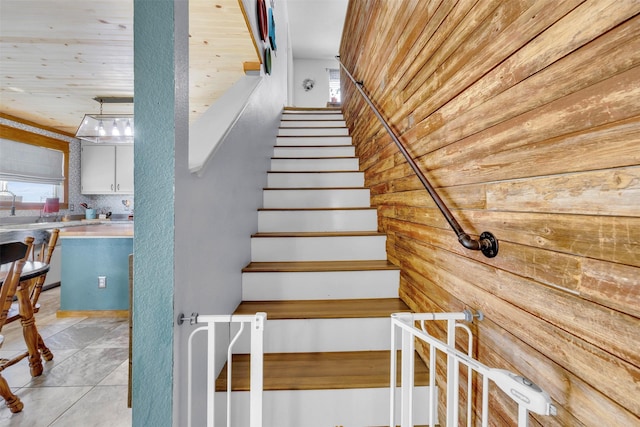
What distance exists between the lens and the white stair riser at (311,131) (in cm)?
353

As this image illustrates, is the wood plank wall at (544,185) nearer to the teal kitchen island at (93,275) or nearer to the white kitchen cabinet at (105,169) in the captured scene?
the teal kitchen island at (93,275)

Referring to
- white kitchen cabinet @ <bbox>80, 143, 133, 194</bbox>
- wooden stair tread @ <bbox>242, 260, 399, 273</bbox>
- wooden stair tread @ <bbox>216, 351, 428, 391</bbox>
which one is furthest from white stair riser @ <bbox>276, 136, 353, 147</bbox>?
white kitchen cabinet @ <bbox>80, 143, 133, 194</bbox>

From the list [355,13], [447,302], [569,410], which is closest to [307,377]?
[447,302]

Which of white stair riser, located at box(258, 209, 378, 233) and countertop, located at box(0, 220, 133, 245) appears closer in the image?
white stair riser, located at box(258, 209, 378, 233)

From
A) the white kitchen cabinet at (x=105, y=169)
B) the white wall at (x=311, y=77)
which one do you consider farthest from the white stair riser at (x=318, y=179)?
the white wall at (x=311, y=77)

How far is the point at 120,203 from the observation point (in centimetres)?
549

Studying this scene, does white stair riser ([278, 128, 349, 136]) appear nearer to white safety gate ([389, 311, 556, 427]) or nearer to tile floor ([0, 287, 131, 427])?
tile floor ([0, 287, 131, 427])

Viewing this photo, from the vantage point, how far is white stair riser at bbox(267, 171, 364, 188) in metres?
2.61

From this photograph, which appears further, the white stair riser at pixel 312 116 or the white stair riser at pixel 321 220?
the white stair riser at pixel 312 116

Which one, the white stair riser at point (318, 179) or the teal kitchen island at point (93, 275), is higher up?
the white stair riser at point (318, 179)

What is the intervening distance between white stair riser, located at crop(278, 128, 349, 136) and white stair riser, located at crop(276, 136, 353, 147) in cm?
22

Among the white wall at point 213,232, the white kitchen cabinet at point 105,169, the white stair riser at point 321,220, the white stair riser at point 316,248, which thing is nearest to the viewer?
the white wall at point 213,232

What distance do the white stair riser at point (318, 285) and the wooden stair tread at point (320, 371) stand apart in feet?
1.14

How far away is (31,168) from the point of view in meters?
4.29
